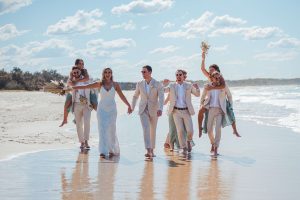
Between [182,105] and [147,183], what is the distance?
390 cm

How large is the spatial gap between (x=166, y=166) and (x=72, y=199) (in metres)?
3.19

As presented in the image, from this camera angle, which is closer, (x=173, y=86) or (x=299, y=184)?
(x=299, y=184)

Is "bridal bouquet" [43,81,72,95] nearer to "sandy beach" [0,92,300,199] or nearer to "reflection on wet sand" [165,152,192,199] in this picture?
"sandy beach" [0,92,300,199]

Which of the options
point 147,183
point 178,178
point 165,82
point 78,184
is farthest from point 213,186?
point 165,82

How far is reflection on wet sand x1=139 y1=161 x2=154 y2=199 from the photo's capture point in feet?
22.9

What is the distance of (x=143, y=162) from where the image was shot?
10031 mm

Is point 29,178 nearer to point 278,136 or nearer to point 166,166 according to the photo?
point 166,166

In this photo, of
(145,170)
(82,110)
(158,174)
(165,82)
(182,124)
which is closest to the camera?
(158,174)

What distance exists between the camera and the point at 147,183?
785cm

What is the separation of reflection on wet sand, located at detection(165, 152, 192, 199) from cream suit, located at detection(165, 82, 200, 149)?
2.68ft

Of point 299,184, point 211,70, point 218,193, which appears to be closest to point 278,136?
point 211,70

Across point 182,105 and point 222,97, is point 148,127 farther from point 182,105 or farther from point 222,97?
point 222,97

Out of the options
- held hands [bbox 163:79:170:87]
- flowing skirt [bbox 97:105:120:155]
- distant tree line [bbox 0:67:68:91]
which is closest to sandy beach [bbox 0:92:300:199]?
flowing skirt [bbox 97:105:120:155]

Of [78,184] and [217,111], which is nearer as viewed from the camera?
[78,184]
